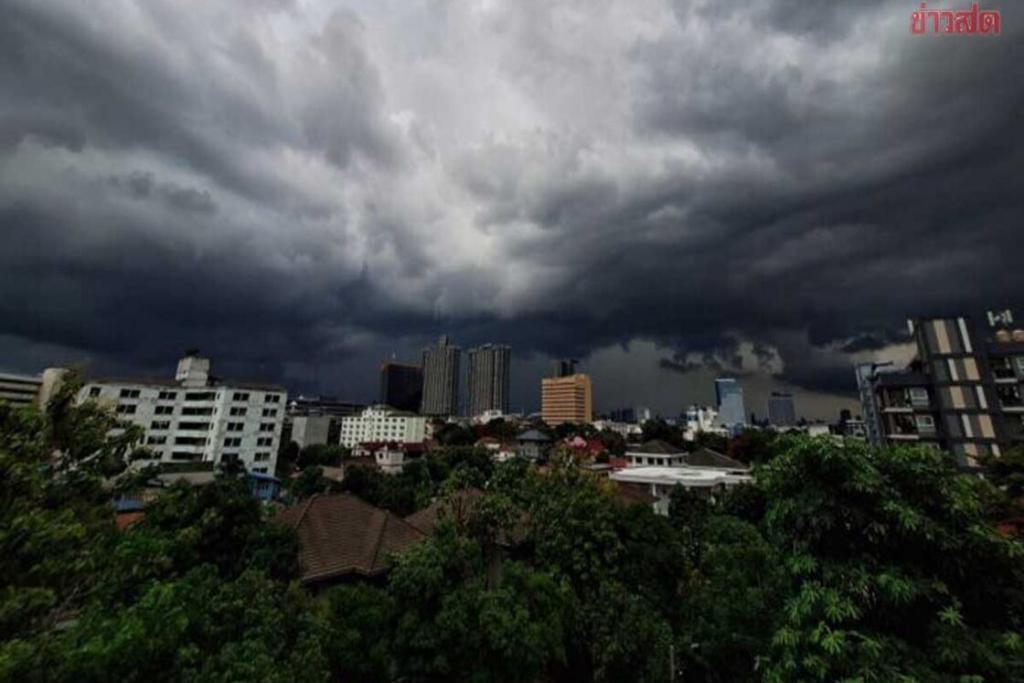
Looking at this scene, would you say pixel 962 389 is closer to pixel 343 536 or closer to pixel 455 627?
pixel 455 627

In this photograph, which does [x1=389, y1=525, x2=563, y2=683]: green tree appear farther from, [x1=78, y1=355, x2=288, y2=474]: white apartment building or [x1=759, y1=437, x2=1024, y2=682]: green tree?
[x1=78, y1=355, x2=288, y2=474]: white apartment building

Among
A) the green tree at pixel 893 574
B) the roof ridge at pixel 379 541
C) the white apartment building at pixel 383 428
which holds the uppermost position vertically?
the white apartment building at pixel 383 428

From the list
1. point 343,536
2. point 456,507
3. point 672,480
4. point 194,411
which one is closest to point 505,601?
point 456,507

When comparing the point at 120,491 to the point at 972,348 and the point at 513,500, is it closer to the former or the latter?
the point at 513,500

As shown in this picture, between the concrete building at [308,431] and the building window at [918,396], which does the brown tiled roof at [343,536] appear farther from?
the concrete building at [308,431]

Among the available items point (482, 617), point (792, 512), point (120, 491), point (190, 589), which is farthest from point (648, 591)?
point (120, 491)

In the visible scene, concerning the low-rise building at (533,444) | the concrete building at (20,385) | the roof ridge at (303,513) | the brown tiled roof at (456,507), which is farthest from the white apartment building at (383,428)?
the roof ridge at (303,513)

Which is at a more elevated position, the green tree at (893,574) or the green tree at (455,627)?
the green tree at (893,574)
